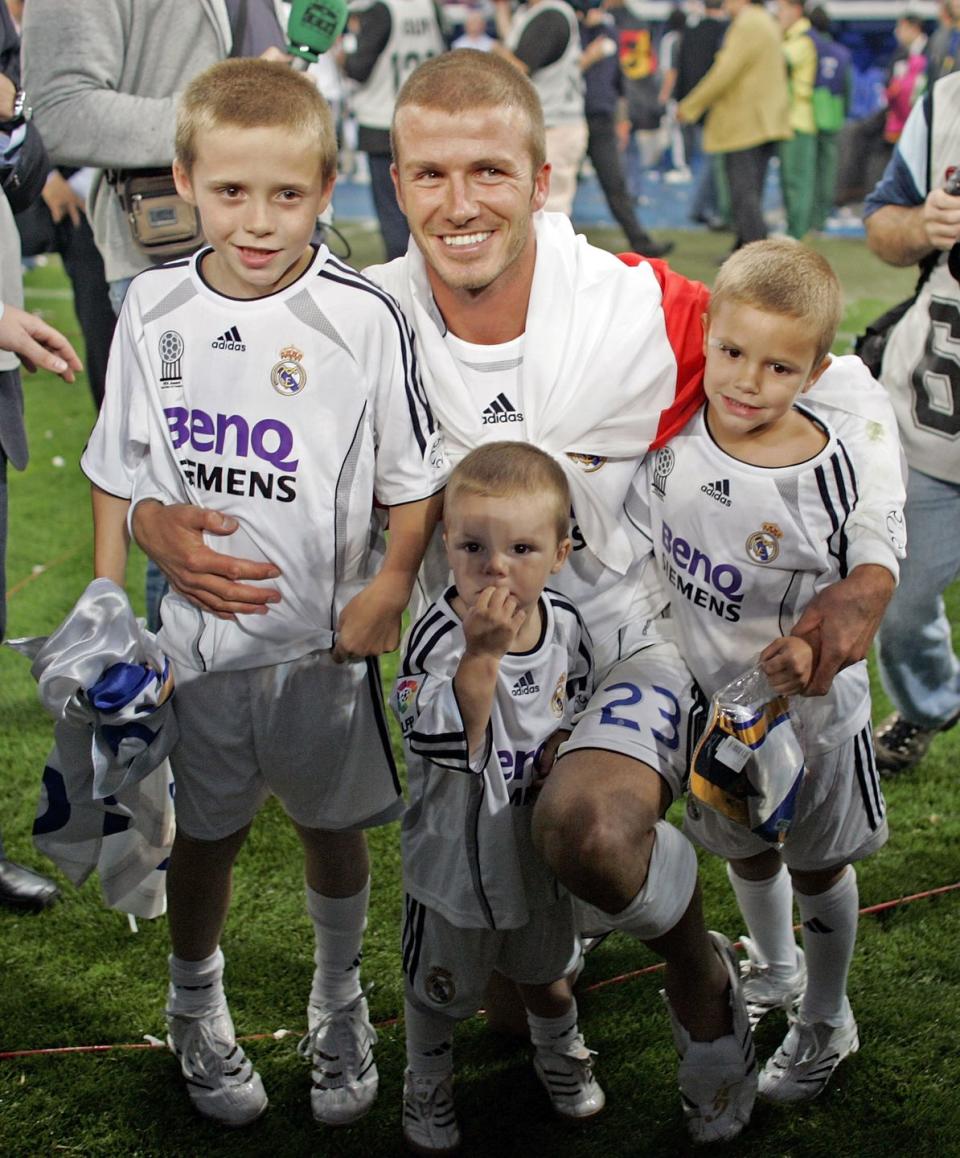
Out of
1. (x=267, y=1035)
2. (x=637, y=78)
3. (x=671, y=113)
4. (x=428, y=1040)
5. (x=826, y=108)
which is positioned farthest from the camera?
(x=671, y=113)

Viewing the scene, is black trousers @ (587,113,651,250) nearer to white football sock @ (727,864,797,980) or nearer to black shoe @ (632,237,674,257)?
black shoe @ (632,237,674,257)

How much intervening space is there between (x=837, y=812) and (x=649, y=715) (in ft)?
1.39

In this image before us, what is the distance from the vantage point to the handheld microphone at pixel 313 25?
3.45 meters

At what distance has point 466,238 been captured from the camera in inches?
94.7

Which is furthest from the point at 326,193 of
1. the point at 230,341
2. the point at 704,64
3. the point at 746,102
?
the point at 704,64

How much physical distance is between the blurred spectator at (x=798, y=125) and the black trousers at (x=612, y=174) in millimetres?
1442

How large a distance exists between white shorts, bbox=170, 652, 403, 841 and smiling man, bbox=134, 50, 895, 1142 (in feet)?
0.57

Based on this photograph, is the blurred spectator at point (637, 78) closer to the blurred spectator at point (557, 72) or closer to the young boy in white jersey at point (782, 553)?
the blurred spectator at point (557, 72)

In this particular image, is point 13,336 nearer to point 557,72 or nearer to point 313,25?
point 313,25

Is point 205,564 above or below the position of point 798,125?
above

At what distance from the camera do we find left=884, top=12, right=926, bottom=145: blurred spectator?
550 inches

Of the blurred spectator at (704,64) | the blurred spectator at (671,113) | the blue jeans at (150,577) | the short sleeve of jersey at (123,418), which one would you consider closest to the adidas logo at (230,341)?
the short sleeve of jersey at (123,418)

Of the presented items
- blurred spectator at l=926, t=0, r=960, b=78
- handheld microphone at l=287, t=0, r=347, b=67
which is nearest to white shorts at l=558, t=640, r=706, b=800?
handheld microphone at l=287, t=0, r=347, b=67

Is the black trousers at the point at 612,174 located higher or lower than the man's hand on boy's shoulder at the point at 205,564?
lower
